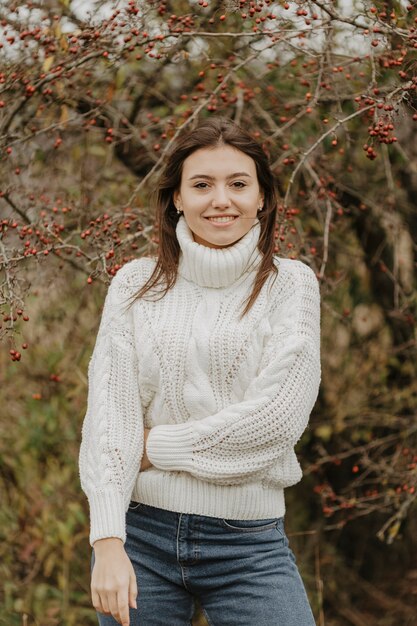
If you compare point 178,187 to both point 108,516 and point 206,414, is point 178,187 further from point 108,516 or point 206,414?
point 108,516

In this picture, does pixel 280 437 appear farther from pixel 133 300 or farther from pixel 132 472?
pixel 133 300

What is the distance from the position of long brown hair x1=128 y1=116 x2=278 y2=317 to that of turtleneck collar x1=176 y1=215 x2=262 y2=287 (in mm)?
33

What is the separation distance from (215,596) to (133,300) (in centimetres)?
72

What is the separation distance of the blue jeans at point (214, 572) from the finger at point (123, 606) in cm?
14

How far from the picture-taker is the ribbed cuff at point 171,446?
6.26ft

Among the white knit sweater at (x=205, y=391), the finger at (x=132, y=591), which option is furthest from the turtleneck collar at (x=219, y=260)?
the finger at (x=132, y=591)

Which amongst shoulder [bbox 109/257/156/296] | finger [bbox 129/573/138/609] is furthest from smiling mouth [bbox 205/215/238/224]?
finger [bbox 129/573/138/609]

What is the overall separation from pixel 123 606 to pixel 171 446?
0.36 m

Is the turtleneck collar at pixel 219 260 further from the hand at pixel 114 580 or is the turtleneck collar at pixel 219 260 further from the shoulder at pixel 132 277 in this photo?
the hand at pixel 114 580

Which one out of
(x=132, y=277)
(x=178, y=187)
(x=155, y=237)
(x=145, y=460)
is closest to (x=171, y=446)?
(x=145, y=460)

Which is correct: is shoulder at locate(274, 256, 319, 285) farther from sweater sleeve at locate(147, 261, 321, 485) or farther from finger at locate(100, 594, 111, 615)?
finger at locate(100, 594, 111, 615)

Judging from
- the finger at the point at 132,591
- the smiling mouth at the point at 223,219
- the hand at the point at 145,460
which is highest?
the smiling mouth at the point at 223,219

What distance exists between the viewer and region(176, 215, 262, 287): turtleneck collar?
2.02m

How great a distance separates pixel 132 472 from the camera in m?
1.94
